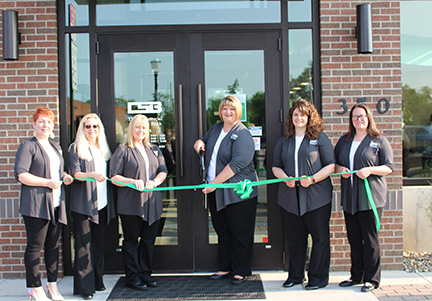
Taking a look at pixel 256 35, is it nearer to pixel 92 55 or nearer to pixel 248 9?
pixel 248 9

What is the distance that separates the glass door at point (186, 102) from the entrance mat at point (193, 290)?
Result: 335 millimetres

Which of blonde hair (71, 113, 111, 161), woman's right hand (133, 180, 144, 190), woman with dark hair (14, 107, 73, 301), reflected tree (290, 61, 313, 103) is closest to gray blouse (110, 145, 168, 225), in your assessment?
woman's right hand (133, 180, 144, 190)

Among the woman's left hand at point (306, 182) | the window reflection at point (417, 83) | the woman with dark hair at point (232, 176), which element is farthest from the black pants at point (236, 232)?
the window reflection at point (417, 83)

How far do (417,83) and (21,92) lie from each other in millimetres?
5404

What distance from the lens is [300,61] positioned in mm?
4523

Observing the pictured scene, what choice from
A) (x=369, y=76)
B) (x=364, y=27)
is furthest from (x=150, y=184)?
(x=364, y=27)

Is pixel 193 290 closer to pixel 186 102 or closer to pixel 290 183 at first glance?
pixel 290 183

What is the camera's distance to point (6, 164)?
435 cm

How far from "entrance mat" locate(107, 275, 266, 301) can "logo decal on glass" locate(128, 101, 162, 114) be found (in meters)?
2.00

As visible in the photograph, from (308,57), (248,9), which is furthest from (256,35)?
(308,57)

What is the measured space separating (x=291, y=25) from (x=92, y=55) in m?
2.46

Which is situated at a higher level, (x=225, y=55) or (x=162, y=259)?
(x=225, y=55)

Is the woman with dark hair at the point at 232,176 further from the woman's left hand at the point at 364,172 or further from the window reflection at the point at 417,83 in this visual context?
the window reflection at the point at 417,83

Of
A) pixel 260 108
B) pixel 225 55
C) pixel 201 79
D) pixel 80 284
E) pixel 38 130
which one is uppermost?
pixel 225 55
